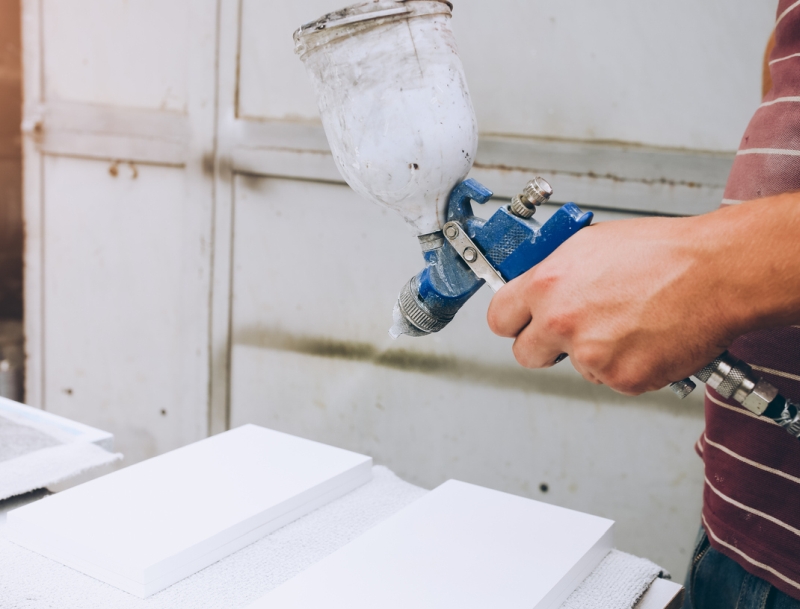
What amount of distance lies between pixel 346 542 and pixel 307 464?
0.15 meters

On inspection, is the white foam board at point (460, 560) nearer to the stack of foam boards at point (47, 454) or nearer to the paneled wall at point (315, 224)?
the stack of foam boards at point (47, 454)

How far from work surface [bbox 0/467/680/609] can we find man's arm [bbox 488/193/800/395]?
0.28 metres

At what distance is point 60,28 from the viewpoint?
1892 mm

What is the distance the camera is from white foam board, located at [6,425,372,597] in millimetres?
675

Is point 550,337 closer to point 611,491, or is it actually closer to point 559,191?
point 559,191

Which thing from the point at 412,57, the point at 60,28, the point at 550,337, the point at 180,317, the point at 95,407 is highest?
the point at 60,28

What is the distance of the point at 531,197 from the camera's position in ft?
2.14

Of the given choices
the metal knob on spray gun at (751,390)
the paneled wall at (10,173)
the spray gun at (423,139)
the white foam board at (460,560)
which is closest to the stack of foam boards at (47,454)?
the white foam board at (460,560)

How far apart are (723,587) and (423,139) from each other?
56cm

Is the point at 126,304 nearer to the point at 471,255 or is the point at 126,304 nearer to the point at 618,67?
the point at 618,67

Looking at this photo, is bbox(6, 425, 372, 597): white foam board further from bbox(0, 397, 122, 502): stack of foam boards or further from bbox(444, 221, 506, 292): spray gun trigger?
bbox(444, 221, 506, 292): spray gun trigger

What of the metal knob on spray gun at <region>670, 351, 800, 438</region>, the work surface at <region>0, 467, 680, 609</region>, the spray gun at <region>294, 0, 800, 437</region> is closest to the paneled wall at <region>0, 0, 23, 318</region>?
the work surface at <region>0, 467, 680, 609</region>

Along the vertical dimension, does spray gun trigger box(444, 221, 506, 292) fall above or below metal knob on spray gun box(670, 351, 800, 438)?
above

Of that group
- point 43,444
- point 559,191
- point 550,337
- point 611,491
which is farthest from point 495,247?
point 611,491
